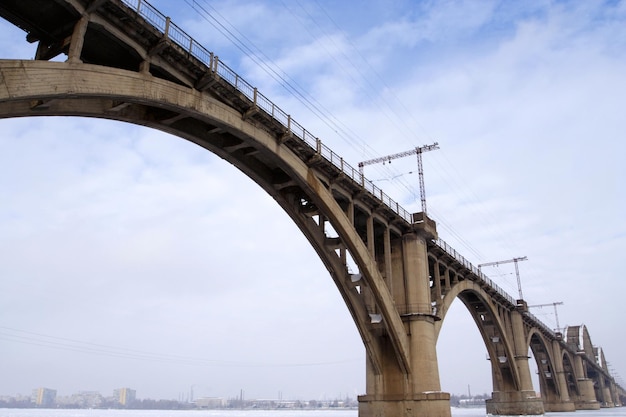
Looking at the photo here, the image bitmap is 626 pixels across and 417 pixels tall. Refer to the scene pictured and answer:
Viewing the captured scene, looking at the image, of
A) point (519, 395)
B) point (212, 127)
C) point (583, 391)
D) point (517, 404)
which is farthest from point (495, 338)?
point (583, 391)

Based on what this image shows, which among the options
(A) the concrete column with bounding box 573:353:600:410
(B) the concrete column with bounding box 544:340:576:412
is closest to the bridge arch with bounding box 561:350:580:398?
(A) the concrete column with bounding box 573:353:600:410

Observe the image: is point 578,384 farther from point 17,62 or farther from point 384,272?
point 17,62

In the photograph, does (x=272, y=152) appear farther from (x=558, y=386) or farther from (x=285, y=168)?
(x=558, y=386)

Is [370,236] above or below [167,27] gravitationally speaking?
below

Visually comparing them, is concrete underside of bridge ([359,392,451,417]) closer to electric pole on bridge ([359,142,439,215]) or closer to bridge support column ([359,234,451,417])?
bridge support column ([359,234,451,417])

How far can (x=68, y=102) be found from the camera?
63.2 feet

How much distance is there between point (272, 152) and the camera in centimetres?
2739

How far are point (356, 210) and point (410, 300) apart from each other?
732cm

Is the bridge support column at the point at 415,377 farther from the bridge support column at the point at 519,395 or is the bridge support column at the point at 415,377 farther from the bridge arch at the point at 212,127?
the bridge support column at the point at 519,395

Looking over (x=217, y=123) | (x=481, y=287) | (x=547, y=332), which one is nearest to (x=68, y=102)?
(x=217, y=123)

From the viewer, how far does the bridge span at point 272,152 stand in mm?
17391

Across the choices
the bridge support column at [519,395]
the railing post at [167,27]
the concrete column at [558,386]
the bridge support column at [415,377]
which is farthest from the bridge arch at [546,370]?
the railing post at [167,27]

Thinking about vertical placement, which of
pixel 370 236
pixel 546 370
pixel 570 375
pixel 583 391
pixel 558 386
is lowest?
pixel 583 391

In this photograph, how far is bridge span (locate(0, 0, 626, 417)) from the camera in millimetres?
17391
